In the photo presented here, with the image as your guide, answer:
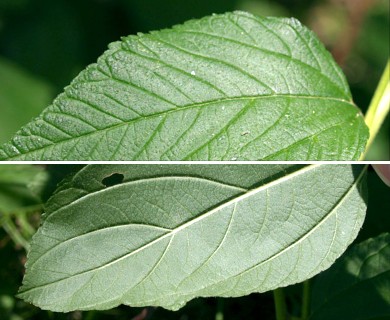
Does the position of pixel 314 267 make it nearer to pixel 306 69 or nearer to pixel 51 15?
pixel 306 69

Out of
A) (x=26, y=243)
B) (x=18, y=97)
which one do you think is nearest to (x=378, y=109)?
(x=26, y=243)

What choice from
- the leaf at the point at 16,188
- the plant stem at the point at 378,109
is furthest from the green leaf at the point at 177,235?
the leaf at the point at 16,188

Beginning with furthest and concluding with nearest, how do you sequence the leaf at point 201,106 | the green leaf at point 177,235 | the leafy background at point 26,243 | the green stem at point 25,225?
the green stem at point 25,225 < the leafy background at point 26,243 < the leaf at point 201,106 < the green leaf at point 177,235

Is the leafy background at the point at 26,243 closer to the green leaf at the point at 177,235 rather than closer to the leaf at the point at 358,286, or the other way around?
the leaf at the point at 358,286

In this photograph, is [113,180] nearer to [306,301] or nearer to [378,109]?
[306,301]

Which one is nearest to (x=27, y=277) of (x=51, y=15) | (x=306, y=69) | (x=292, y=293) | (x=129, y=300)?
(x=129, y=300)

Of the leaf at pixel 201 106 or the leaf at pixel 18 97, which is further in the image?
the leaf at pixel 18 97
